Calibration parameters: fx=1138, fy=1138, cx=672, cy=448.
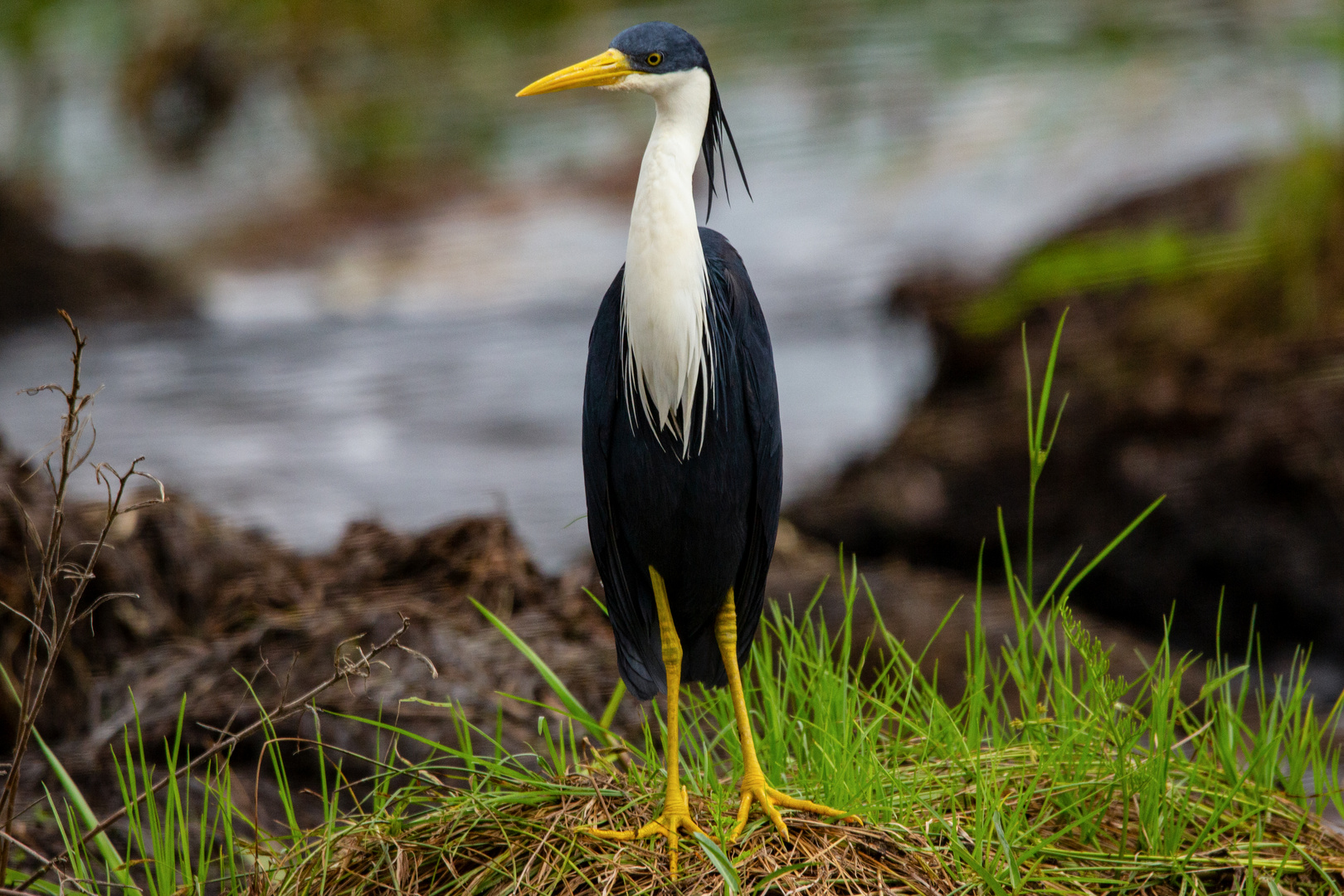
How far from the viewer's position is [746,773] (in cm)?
209

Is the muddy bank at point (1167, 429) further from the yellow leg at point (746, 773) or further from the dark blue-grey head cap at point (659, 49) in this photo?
the dark blue-grey head cap at point (659, 49)

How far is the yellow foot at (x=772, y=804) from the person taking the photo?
2018 millimetres

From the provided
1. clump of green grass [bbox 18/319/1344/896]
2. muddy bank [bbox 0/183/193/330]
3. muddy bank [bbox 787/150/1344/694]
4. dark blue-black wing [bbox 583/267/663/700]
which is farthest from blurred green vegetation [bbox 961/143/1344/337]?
muddy bank [bbox 0/183/193/330]

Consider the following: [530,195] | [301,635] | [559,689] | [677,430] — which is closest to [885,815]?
[559,689]

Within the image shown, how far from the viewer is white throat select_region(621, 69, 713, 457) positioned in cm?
195

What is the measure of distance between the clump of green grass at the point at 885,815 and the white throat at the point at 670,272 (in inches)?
23.2

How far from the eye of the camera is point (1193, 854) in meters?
2.05

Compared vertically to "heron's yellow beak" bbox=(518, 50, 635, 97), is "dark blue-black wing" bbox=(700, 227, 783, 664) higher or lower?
lower

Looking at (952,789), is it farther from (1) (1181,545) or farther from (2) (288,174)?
(2) (288,174)

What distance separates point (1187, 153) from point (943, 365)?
3.77 metres

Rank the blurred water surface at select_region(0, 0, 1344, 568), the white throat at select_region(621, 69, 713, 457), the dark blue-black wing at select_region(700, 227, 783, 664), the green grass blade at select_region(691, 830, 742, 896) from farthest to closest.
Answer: the blurred water surface at select_region(0, 0, 1344, 568), the dark blue-black wing at select_region(700, 227, 783, 664), the white throat at select_region(621, 69, 713, 457), the green grass blade at select_region(691, 830, 742, 896)

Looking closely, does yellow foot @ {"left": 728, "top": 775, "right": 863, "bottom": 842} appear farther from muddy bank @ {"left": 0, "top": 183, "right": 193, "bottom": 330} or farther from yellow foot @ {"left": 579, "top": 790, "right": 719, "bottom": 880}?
muddy bank @ {"left": 0, "top": 183, "right": 193, "bottom": 330}

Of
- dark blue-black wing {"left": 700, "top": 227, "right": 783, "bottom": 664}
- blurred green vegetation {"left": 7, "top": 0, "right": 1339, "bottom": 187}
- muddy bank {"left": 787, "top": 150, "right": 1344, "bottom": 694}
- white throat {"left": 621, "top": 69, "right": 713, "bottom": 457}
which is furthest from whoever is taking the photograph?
blurred green vegetation {"left": 7, "top": 0, "right": 1339, "bottom": 187}

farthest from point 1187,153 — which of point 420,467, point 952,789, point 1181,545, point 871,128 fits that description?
point 952,789
